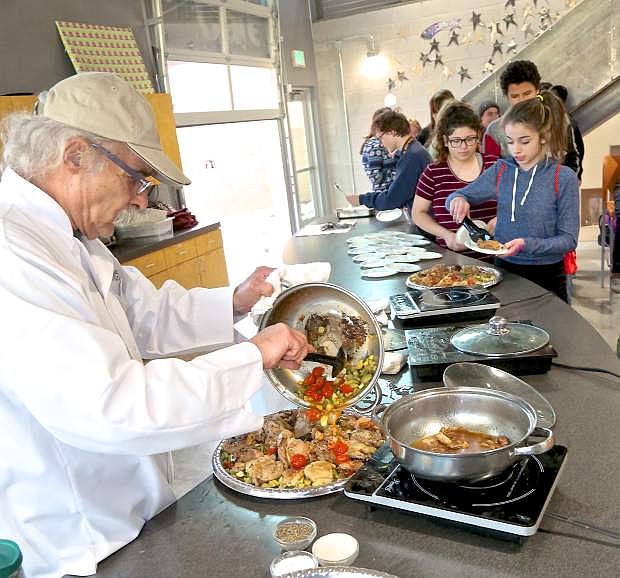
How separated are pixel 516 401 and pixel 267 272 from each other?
821mm

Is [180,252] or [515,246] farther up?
[515,246]

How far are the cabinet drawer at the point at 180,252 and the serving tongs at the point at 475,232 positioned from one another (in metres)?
2.51

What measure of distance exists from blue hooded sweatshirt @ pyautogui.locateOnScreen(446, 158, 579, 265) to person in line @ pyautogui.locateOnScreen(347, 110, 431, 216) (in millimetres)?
1153

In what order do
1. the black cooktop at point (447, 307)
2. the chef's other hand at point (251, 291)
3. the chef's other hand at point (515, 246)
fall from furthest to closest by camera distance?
1. the chef's other hand at point (515, 246)
2. the black cooktop at point (447, 307)
3. the chef's other hand at point (251, 291)

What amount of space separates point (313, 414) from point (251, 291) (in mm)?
466

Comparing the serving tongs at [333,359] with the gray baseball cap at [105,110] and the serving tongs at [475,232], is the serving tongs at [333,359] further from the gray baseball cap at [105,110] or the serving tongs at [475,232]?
the serving tongs at [475,232]

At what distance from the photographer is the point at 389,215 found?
4418 mm

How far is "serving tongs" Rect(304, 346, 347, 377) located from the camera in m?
1.51

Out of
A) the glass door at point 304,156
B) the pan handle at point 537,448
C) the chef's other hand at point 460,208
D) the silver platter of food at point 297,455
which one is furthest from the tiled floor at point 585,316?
the glass door at point 304,156

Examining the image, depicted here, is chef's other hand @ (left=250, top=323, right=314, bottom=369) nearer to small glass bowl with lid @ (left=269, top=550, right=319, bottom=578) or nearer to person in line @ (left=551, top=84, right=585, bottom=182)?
small glass bowl with lid @ (left=269, top=550, right=319, bottom=578)

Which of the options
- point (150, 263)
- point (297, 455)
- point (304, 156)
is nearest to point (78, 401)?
point (297, 455)

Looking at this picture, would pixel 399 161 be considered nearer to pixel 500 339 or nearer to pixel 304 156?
pixel 500 339

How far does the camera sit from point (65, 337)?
974mm

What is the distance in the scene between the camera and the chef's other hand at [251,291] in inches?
68.4
